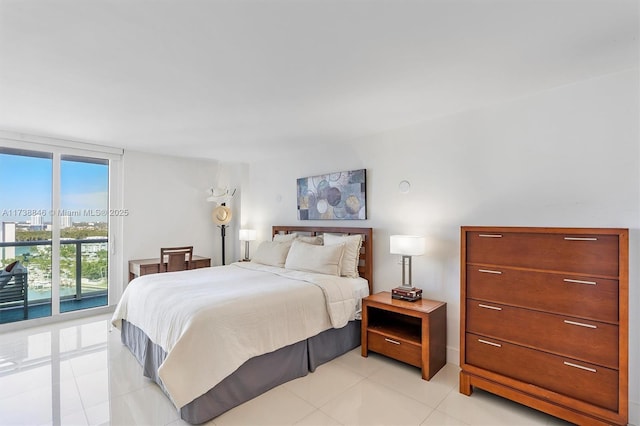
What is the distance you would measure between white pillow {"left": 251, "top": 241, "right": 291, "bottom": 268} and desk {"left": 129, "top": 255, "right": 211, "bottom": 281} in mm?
1009

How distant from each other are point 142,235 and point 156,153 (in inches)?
50.1

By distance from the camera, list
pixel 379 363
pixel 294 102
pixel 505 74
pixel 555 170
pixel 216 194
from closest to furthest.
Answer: pixel 505 74
pixel 555 170
pixel 294 102
pixel 379 363
pixel 216 194

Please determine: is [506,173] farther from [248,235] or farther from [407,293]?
[248,235]

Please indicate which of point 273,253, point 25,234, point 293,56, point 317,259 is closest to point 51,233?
point 25,234

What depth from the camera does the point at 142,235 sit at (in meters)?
4.72

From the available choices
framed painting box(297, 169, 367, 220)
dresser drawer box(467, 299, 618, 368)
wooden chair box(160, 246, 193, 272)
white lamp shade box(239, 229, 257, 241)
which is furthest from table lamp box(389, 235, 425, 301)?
wooden chair box(160, 246, 193, 272)

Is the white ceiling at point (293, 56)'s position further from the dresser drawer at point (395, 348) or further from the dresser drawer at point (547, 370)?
the dresser drawer at point (395, 348)

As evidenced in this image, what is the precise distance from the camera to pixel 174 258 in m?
4.27

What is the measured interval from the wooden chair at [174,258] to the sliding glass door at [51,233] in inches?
41.3

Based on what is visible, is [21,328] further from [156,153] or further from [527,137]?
[527,137]

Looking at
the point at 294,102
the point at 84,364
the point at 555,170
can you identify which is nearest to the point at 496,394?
the point at 555,170

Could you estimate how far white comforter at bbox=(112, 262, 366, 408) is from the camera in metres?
2.04

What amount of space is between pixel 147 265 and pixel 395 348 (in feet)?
10.9

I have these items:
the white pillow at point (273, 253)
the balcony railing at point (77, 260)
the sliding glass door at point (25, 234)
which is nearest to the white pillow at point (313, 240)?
the white pillow at point (273, 253)
